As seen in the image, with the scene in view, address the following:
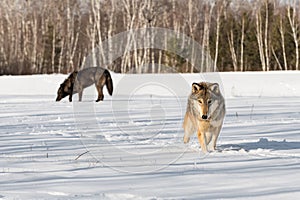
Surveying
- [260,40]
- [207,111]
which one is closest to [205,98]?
[207,111]

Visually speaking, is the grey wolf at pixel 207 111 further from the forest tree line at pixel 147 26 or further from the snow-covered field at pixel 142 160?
the forest tree line at pixel 147 26

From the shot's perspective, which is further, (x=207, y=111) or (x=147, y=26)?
(x=147, y=26)

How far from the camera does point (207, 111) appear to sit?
5.39 meters

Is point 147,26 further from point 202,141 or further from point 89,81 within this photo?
point 202,141

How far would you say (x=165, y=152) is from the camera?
540 centimetres

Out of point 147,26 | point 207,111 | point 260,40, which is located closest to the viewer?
point 207,111

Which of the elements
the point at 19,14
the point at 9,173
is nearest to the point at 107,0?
the point at 19,14

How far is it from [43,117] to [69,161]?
19.9 ft

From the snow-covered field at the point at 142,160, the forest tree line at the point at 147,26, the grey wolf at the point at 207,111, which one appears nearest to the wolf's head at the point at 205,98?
the grey wolf at the point at 207,111

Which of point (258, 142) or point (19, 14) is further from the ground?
point (19, 14)

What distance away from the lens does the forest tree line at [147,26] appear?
35469 millimetres

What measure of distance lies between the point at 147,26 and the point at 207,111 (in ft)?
94.0

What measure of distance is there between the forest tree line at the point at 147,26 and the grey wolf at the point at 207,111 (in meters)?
27.9

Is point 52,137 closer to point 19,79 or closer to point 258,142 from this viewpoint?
point 258,142
